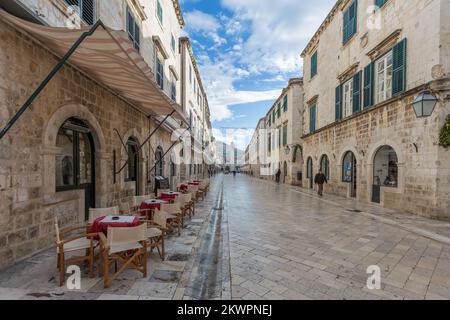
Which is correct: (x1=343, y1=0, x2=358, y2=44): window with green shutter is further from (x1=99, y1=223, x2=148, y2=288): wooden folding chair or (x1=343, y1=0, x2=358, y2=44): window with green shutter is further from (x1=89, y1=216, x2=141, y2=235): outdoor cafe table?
(x1=99, y1=223, x2=148, y2=288): wooden folding chair

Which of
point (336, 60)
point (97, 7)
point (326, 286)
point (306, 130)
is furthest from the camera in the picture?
point (306, 130)

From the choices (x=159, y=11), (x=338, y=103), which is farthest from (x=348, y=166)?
(x=159, y=11)

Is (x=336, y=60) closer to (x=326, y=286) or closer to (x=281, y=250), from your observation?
(x=281, y=250)

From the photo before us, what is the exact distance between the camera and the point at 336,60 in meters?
13.2

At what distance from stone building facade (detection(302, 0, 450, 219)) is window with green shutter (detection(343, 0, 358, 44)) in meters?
0.05

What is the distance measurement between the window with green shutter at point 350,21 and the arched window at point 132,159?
12.1 meters

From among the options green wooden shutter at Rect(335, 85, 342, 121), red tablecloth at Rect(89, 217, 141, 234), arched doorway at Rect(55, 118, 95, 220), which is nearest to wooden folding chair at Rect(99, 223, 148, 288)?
red tablecloth at Rect(89, 217, 141, 234)

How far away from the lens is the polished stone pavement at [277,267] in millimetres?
2863

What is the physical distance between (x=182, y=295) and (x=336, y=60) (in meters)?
14.7

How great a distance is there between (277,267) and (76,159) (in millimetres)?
5142

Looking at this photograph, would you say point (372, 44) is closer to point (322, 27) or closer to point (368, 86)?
point (368, 86)

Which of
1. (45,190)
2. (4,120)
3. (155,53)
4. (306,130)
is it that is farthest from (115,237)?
(306,130)

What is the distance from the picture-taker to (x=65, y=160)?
514cm

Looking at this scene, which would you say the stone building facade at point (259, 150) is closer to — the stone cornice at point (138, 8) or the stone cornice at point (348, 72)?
the stone cornice at point (348, 72)
